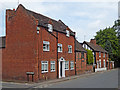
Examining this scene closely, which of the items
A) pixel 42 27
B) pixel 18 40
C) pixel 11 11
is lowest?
pixel 18 40

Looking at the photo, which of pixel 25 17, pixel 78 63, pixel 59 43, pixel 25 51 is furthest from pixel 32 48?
pixel 78 63

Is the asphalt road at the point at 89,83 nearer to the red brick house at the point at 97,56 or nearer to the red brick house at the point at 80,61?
the red brick house at the point at 80,61

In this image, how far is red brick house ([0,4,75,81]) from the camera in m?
21.8

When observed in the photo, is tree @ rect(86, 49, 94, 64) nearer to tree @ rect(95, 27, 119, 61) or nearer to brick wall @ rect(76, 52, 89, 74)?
brick wall @ rect(76, 52, 89, 74)

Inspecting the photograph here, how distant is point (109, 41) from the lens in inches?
2431

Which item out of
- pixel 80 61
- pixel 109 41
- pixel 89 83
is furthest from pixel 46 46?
pixel 109 41

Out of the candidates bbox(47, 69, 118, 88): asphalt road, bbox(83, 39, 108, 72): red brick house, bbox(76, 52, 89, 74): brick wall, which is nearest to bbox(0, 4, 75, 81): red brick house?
bbox(47, 69, 118, 88): asphalt road

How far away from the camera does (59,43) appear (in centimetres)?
2703

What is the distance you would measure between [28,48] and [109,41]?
148 ft

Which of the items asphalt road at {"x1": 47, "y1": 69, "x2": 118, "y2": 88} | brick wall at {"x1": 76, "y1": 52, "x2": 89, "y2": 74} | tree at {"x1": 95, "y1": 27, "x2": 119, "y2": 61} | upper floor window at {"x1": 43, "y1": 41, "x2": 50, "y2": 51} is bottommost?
asphalt road at {"x1": 47, "y1": 69, "x2": 118, "y2": 88}

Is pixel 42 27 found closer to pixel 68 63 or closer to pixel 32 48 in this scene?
pixel 32 48

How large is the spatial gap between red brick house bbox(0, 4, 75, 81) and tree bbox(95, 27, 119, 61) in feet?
129

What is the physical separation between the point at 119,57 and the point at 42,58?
4927 centimetres

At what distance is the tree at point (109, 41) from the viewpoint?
6166 centimetres
